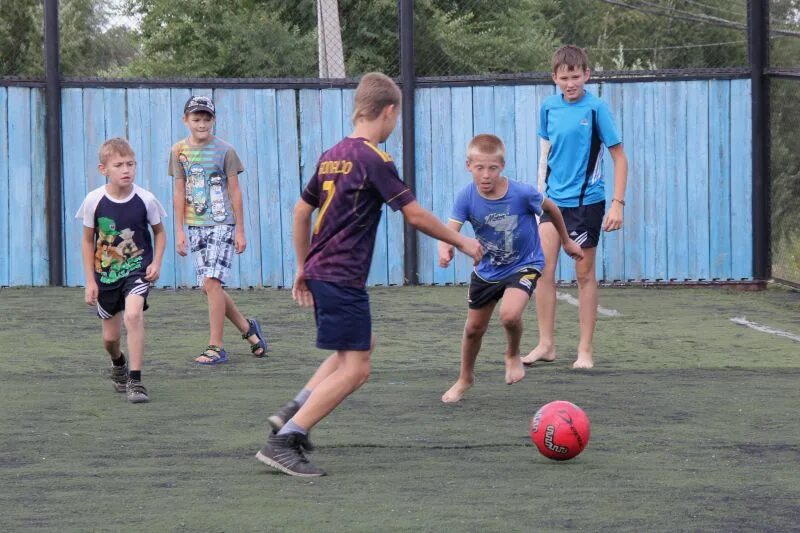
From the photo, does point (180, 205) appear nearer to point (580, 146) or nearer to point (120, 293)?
point (120, 293)

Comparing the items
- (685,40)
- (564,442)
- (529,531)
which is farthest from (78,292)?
(685,40)

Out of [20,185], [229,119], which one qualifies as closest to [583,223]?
[229,119]

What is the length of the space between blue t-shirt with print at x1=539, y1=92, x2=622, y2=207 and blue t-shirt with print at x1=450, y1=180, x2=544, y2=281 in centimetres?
124

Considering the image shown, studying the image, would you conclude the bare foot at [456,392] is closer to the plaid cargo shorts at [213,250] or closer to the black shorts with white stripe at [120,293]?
the black shorts with white stripe at [120,293]

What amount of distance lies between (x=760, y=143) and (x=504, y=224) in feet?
21.4

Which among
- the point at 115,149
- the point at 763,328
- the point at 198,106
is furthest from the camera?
the point at 763,328

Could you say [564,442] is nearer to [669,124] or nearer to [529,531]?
[529,531]

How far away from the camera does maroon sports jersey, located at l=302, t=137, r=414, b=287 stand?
5.54m

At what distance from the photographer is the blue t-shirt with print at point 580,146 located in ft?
28.0

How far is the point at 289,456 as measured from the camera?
18.1 ft

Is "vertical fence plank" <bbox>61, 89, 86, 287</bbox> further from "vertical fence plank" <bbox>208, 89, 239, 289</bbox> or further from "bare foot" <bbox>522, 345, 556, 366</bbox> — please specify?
"bare foot" <bbox>522, 345, 556, 366</bbox>

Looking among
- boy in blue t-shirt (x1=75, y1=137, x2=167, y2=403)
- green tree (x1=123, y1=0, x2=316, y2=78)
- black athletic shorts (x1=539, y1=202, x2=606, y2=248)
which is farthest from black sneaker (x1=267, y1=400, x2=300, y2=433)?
green tree (x1=123, y1=0, x2=316, y2=78)

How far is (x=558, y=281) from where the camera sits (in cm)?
1334

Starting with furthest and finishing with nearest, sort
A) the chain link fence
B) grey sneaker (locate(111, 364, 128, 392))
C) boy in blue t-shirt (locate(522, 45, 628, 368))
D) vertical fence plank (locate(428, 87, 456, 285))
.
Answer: vertical fence plank (locate(428, 87, 456, 285))
the chain link fence
boy in blue t-shirt (locate(522, 45, 628, 368))
grey sneaker (locate(111, 364, 128, 392))
